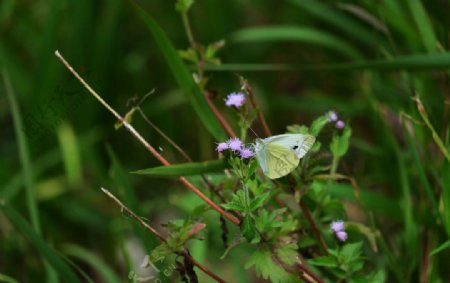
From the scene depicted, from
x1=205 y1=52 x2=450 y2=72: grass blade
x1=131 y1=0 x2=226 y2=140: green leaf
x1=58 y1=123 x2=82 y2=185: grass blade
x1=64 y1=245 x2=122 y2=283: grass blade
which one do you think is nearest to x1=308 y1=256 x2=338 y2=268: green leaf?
x1=131 y1=0 x2=226 y2=140: green leaf

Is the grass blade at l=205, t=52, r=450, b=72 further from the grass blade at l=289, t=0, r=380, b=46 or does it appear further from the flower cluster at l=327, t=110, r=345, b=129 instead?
the grass blade at l=289, t=0, r=380, b=46

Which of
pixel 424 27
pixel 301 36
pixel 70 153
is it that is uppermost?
pixel 301 36

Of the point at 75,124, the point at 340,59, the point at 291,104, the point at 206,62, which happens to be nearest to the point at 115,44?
the point at 75,124

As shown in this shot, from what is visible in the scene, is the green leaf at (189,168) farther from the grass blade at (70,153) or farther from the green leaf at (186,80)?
the grass blade at (70,153)

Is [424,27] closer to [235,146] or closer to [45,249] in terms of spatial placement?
[235,146]

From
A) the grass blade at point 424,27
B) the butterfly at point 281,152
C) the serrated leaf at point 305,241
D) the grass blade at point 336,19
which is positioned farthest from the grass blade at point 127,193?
the grass blade at point 336,19

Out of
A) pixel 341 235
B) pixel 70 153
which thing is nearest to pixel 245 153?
pixel 341 235
